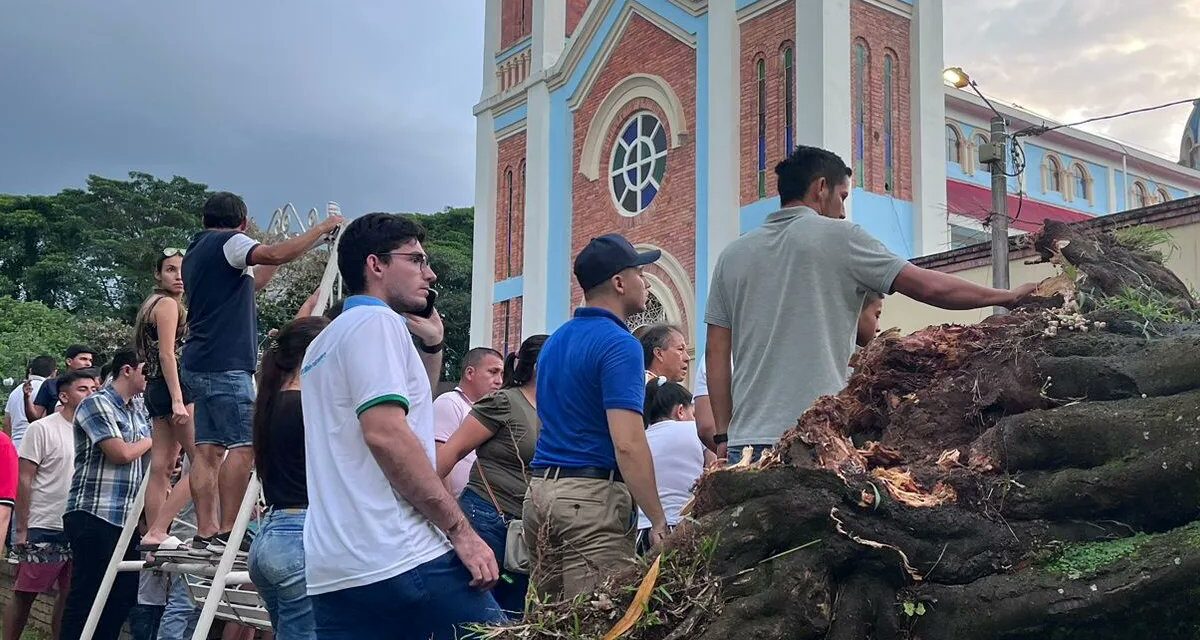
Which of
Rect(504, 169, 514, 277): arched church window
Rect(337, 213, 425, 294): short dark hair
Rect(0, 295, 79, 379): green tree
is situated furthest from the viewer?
Rect(0, 295, 79, 379): green tree

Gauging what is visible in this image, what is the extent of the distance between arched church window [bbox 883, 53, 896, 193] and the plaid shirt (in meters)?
14.9

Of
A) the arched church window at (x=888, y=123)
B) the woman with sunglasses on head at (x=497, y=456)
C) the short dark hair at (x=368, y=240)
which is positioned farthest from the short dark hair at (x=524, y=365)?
the arched church window at (x=888, y=123)

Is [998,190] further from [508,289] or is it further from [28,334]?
[28,334]

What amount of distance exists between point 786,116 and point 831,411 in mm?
16999

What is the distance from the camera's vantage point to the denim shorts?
17.8 ft

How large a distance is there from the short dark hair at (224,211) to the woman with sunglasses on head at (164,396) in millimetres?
329

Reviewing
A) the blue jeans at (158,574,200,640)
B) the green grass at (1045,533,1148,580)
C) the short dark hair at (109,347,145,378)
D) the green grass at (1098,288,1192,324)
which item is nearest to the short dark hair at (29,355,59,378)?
the short dark hair at (109,347,145,378)

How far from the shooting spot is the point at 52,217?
47.7 metres

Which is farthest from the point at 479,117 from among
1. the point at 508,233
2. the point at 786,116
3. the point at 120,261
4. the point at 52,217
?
the point at 52,217

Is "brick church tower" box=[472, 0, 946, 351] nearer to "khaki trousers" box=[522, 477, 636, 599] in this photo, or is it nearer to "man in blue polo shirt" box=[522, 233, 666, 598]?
"man in blue polo shirt" box=[522, 233, 666, 598]

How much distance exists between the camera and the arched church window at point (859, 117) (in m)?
19.2

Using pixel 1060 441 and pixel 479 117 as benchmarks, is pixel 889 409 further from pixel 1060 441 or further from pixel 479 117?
pixel 479 117

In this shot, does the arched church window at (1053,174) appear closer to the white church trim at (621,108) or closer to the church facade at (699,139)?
the church facade at (699,139)

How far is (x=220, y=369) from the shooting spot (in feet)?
17.9
